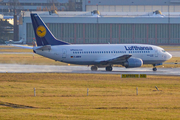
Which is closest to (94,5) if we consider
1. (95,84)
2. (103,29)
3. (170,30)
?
(103,29)

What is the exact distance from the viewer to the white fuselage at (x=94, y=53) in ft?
155

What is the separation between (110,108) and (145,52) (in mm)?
26788

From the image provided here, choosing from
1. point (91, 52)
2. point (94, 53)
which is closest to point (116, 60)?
point (94, 53)

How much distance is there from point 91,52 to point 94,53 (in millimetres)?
433

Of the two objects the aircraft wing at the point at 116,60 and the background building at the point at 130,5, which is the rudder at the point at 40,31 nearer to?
the aircraft wing at the point at 116,60

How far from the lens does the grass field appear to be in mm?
21234

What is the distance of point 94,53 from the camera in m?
47.8

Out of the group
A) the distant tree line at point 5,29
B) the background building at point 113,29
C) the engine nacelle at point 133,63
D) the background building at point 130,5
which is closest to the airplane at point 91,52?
the engine nacelle at point 133,63

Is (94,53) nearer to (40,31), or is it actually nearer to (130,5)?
(40,31)

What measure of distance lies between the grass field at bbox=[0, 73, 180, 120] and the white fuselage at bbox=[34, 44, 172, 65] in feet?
20.6

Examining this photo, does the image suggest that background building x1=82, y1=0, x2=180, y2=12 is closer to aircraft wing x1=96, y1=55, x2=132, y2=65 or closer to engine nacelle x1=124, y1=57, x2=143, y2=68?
aircraft wing x1=96, y1=55, x2=132, y2=65

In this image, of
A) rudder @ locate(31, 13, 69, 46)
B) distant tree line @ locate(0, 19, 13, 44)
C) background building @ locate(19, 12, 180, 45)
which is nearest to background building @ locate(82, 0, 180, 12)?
background building @ locate(19, 12, 180, 45)

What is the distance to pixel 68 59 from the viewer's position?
47.5m

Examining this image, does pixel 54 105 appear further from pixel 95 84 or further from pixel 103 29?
A: pixel 103 29
